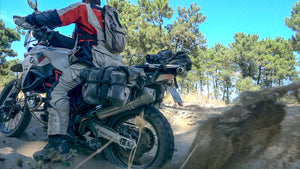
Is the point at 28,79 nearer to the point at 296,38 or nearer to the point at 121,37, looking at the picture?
the point at 121,37

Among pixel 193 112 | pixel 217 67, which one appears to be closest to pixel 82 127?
pixel 193 112

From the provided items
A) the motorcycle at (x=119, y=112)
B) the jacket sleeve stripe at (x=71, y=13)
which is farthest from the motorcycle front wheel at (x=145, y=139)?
the jacket sleeve stripe at (x=71, y=13)

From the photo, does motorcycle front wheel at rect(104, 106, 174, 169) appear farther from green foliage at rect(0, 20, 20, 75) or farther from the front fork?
green foliage at rect(0, 20, 20, 75)

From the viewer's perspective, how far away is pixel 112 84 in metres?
1.88

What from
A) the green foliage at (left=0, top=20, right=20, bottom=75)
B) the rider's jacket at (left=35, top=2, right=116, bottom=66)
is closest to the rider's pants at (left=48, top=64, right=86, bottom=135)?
the rider's jacket at (left=35, top=2, right=116, bottom=66)

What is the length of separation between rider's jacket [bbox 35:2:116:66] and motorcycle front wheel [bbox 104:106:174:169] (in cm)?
80

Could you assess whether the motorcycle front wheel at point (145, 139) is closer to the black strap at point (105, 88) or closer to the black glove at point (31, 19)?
the black strap at point (105, 88)

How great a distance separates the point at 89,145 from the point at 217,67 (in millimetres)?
35449

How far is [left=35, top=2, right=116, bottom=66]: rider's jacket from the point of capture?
229 centimetres

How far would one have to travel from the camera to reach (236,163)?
63.1 inches

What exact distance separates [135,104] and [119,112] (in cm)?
22

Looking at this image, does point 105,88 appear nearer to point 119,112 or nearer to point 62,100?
point 119,112

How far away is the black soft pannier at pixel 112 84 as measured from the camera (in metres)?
1.86

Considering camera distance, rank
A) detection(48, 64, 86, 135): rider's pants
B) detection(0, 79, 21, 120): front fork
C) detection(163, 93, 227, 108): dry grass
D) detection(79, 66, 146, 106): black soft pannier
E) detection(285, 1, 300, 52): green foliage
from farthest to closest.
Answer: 1. detection(285, 1, 300, 52): green foliage
2. detection(163, 93, 227, 108): dry grass
3. detection(0, 79, 21, 120): front fork
4. detection(48, 64, 86, 135): rider's pants
5. detection(79, 66, 146, 106): black soft pannier
